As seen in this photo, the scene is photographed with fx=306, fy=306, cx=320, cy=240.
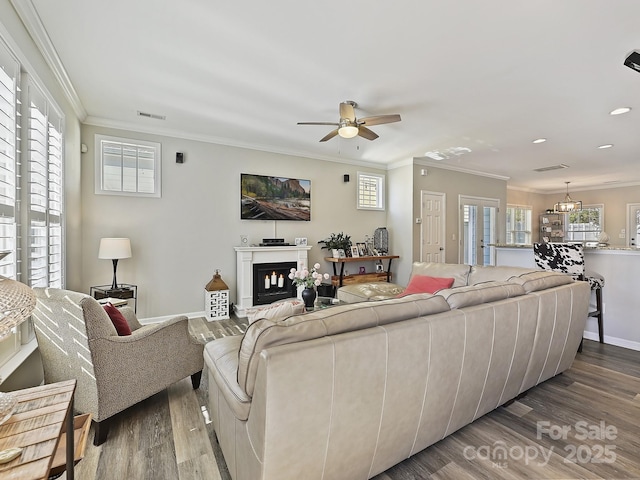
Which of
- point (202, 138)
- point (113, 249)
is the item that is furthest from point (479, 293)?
point (202, 138)

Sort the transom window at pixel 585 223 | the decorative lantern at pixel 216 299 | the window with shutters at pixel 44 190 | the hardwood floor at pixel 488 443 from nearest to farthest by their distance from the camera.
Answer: the hardwood floor at pixel 488 443
the window with shutters at pixel 44 190
the decorative lantern at pixel 216 299
the transom window at pixel 585 223

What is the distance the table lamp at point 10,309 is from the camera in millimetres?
1007

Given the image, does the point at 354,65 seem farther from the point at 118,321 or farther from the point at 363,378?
the point at 118,321

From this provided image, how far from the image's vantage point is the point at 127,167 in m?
4.23

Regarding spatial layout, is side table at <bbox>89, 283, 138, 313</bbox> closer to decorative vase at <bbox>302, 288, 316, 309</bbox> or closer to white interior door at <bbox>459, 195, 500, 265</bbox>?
decorative vase at <bbox>302, 288, 316, 309</bbox>

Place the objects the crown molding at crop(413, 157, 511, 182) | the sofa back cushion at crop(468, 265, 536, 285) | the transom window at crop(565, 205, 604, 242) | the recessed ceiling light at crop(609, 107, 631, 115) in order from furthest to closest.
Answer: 1. the transom window at crop(565, 205, 604, 242)
2. the crown molding at crop(413, 157, 511, 182)
3. the recessed ceiling light at crop(609, 107, 631, 115)
4. the sofa back cushion at crop(468, 265, 536, 285)

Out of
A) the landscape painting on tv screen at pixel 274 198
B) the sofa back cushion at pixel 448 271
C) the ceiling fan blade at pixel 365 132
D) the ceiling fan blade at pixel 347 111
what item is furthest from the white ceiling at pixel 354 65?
the sofa back cushion at pixel 448 271

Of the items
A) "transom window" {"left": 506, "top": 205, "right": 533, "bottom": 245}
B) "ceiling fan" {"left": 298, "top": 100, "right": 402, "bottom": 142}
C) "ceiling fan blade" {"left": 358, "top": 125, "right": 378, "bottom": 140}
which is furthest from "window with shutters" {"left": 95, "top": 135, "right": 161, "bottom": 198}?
"transom window" {"left": 506, "top": 205, "right": 533, "bottom": 245}

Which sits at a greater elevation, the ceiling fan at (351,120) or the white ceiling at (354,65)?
the white ceiling at (354,65)

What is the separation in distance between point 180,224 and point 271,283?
5.41 feet

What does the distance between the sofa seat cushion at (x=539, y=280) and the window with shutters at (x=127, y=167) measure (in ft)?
14.5

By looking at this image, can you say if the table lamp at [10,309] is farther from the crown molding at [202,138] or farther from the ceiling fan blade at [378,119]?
the crown molding at [202,138]

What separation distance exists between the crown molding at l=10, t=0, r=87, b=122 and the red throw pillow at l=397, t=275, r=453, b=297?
3.79 meters

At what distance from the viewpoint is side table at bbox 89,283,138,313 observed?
3.65 metres
